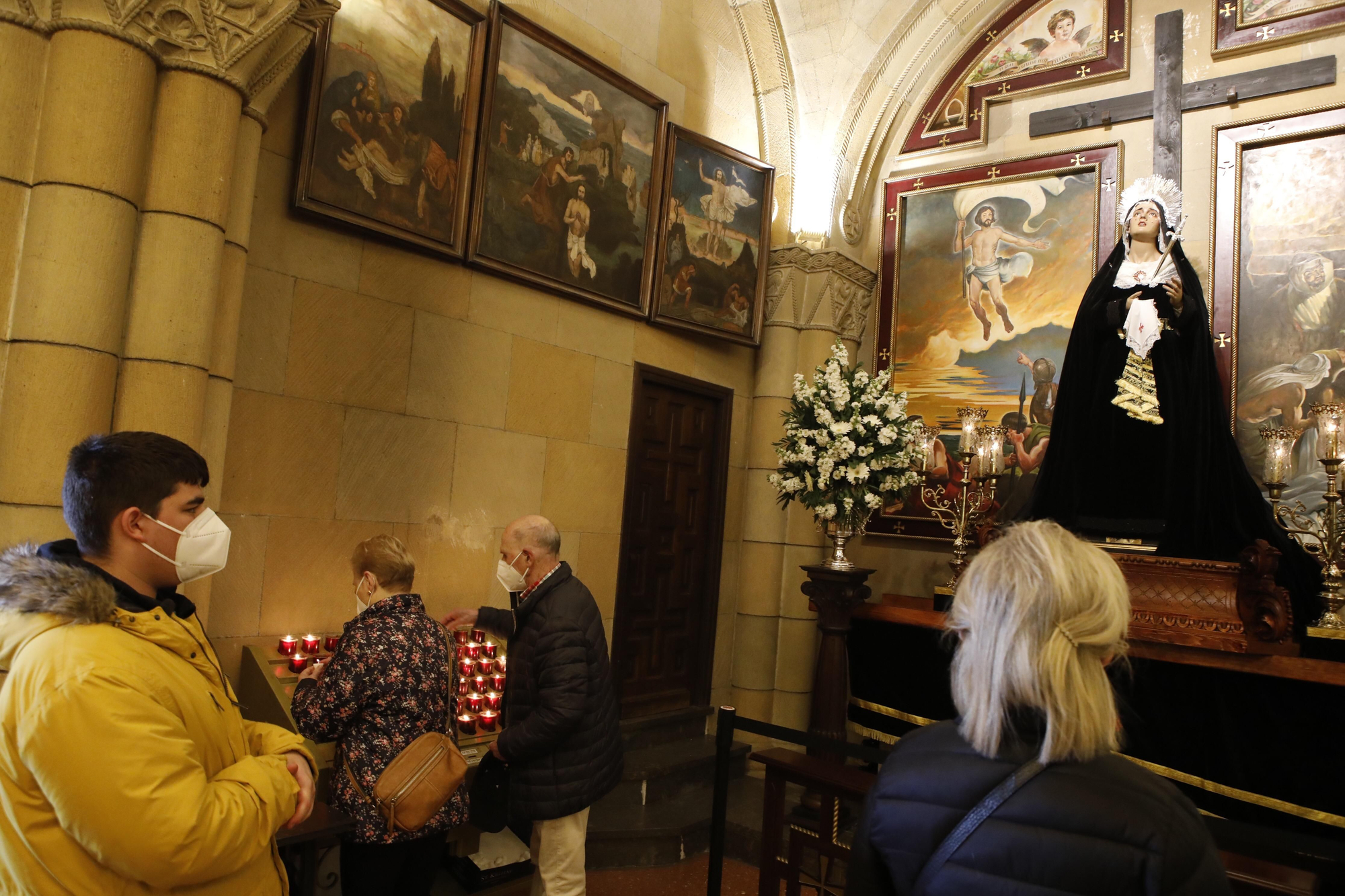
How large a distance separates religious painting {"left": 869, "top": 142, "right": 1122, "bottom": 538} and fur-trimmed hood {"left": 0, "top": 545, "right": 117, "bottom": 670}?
6.07m

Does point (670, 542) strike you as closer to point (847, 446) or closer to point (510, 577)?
point (847, 446)

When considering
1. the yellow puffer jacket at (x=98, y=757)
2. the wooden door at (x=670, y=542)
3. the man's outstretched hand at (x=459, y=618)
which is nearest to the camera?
the yellow puffer jacket at (x=98, y=757)

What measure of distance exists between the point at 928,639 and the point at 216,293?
4519mm

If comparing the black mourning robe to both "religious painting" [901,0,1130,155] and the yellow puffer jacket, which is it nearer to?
"religious painting" [901,0,1130,155]

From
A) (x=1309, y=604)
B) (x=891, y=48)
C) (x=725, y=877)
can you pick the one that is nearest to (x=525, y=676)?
(x=725, y=877)

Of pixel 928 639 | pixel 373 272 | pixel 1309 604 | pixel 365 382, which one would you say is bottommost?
pixel 928 639

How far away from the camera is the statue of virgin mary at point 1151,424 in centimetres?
519

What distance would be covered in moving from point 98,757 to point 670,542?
5419 mm

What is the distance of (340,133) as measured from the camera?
4.55 meters

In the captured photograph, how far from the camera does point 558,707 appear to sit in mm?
3307

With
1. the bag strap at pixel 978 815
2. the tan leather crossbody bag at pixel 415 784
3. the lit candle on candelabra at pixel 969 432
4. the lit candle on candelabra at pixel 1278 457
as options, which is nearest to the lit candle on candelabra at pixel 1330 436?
the lit candle on candelabra at pixel 1278 457

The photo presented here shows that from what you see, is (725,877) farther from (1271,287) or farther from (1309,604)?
(1271,287)

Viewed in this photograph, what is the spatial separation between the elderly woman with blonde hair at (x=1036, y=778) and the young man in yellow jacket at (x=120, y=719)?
4.06ft

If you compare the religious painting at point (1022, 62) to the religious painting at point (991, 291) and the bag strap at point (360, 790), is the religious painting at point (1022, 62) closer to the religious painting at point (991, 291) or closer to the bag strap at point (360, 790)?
the religious painting at point (991, 291)
